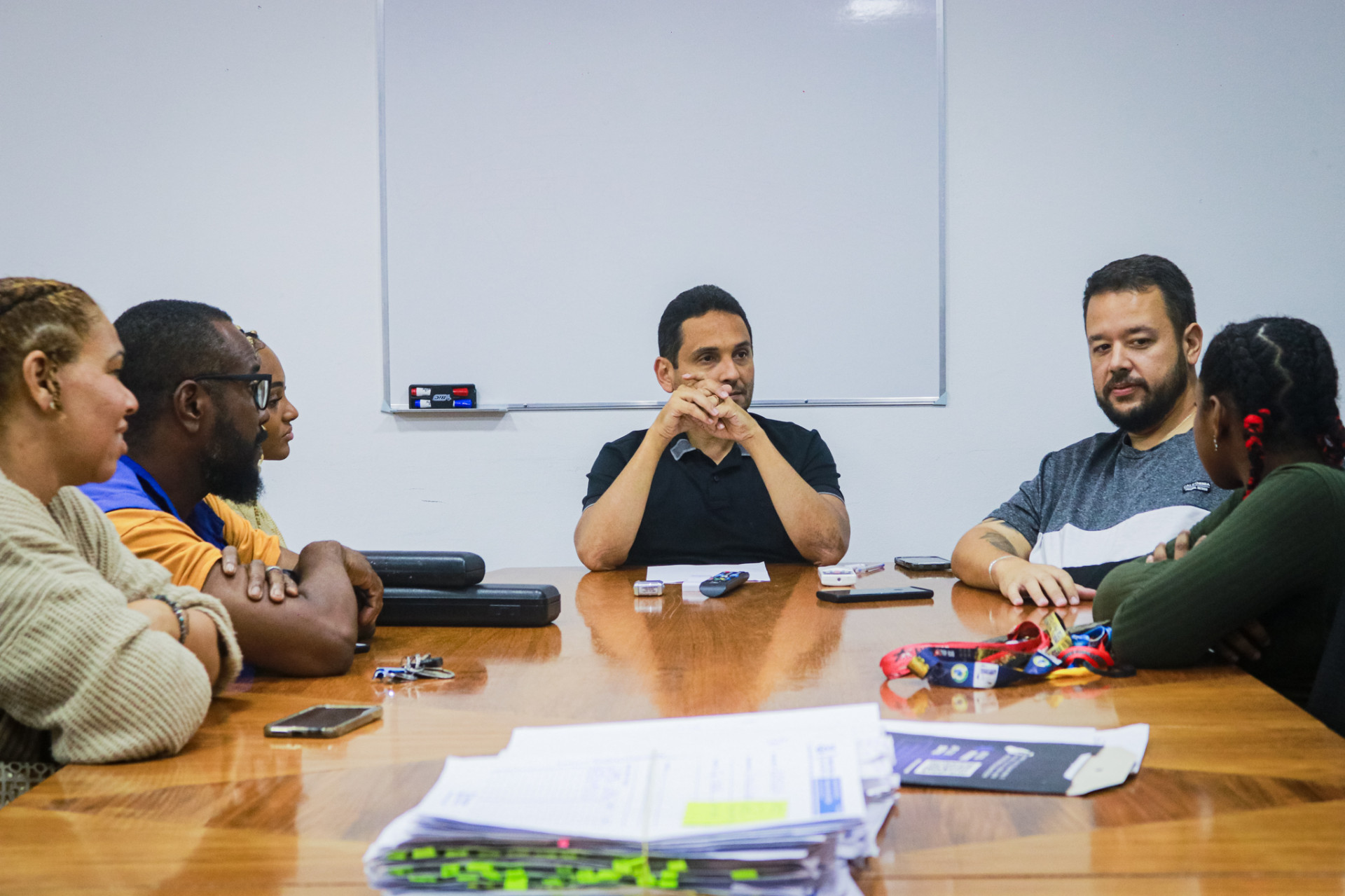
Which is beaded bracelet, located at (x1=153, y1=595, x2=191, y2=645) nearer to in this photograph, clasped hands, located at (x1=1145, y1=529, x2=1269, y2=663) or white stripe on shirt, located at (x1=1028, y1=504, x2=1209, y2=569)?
clasped hands, located at (x1=1145, y1=529, x2=1269, y2=663)

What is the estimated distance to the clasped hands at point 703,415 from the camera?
2465 millimetres

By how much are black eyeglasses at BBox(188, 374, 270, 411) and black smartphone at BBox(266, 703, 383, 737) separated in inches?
23.5

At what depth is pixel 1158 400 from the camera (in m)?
2.17

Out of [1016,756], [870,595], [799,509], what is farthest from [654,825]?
[799,509]

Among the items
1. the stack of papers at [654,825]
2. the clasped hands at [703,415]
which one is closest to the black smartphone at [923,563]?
the clasped hands at [703,415]

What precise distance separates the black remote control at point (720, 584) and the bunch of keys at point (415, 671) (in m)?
0.65

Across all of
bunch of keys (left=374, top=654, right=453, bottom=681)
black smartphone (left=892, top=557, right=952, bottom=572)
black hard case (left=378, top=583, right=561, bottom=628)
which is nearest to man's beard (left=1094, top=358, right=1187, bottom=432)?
black smartphone (left=892, top=557, right=952, bottom=572)

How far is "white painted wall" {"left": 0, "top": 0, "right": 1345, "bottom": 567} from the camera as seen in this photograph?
326 centimetres

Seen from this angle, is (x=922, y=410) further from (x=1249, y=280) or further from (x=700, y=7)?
(x=700, y=7)

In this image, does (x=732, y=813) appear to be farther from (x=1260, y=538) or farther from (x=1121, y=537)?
(x=1121, y=537)

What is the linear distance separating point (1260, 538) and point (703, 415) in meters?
1.42

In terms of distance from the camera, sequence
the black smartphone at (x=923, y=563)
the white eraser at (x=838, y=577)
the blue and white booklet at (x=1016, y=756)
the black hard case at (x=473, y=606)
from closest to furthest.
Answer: the blue and white booklet at (x=1016, y=756) < the black hard case at (x=473, y=606) < the white eraser at (x=838, y=577) < the black smartphone at (x=923, y=563)

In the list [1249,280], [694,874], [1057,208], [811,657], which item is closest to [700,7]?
[1057,208]

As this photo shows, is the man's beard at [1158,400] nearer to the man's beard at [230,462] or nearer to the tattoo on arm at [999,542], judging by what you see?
the tattoo on arm at [999,542]
